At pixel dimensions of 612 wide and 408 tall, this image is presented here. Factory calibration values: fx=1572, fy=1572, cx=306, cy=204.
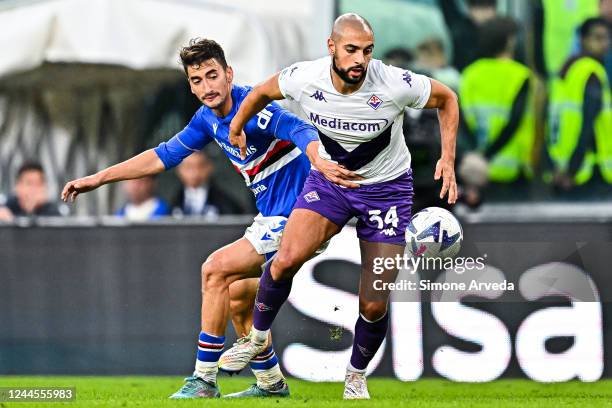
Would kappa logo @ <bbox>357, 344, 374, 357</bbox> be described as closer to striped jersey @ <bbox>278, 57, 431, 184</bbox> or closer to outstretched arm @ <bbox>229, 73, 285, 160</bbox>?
striped jersey @ <bbox>278, 57, 431, 184</bbox>

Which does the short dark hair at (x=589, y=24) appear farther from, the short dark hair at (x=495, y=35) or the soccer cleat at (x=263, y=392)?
the soccer cleat at (x=263, y=392)

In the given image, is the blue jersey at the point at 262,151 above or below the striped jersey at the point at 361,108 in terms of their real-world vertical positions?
below

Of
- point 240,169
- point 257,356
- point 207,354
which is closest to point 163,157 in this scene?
point 240,169

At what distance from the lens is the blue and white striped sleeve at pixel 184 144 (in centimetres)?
1070

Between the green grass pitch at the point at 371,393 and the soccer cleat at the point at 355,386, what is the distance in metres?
0.09

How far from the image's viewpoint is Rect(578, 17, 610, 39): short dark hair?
15.7 m

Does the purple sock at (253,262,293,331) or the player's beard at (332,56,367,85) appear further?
the purple sock at (253,262,293,331)

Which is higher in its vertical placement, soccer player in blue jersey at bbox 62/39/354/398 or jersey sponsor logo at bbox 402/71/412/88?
jersey sponsor logo at bbox 402/71/412/88

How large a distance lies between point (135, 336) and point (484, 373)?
2.94 meters

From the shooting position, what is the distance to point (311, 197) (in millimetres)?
10172

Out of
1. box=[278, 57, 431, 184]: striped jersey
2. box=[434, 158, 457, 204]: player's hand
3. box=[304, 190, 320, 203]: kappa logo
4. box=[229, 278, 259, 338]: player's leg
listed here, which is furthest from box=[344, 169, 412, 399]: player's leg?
box=[229, 278, 259, 338]: player's leg

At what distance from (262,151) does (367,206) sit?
88cm

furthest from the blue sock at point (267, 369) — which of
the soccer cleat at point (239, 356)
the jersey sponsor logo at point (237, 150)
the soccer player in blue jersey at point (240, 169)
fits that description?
the jersey sponsor logo at point (237, 150)

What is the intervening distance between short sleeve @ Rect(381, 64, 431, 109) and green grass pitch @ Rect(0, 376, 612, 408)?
190cm
